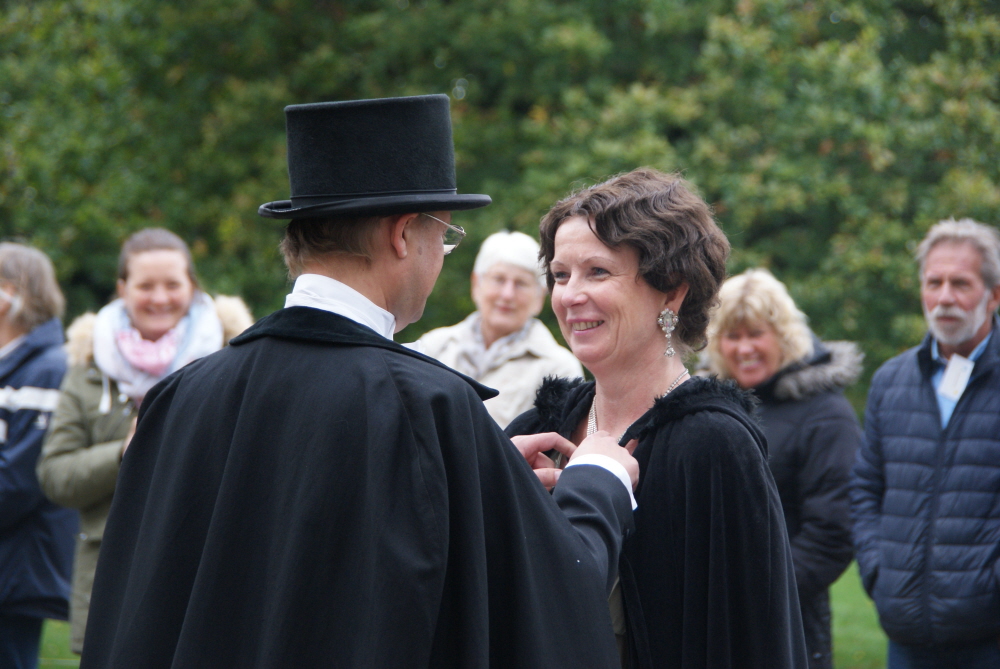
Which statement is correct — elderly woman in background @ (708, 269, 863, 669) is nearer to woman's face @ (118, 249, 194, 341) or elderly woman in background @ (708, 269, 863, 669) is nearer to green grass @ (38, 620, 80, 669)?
woman's face @ (118, 249, 194, 341)

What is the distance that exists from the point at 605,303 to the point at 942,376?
235 cm

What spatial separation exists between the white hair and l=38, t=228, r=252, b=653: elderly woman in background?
1302 millimetres

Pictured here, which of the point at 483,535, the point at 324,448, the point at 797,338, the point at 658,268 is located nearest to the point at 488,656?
the point at 483,535

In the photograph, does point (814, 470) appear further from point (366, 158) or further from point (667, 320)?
point (366, 158)

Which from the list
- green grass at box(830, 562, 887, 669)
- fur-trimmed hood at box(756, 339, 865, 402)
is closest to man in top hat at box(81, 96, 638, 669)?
fur-trimmed hood at box(756, 339, 865, 402)

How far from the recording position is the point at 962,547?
4.01 m

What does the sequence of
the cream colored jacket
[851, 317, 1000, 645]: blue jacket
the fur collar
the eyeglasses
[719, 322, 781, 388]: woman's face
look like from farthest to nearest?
1. the cream colored jacket
2. [719, 322, 781, 388]: woman's face
3. [851, 317, 1000, 645]: blue jacket
4. the fur collar
5. the eyeglasses

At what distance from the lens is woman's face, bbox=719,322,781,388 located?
178 inches

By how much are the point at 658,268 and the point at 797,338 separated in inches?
83.7

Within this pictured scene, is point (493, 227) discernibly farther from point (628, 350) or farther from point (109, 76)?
point (628, 350)

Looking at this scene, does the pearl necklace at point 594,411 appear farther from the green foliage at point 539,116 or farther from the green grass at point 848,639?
the green foliage at point 539,116

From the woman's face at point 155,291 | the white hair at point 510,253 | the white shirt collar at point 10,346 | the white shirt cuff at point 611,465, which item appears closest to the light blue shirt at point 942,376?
the white hair at point 510,253

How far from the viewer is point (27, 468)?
4492mm

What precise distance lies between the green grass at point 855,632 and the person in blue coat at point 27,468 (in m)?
4.82
